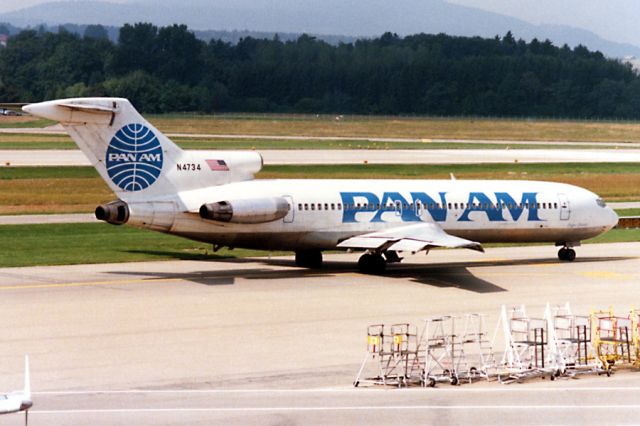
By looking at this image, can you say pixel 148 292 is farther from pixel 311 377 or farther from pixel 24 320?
pixel 311 377

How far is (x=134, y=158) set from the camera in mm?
38969

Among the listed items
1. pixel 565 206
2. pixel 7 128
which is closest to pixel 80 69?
pixel 7 128

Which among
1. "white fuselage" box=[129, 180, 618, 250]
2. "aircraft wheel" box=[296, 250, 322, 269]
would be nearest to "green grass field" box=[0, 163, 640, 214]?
"aircraft wheel" box=[296, 250, 322, 269]

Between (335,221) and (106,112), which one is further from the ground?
(106,112)

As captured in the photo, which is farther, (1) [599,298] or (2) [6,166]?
(2) [6,166]

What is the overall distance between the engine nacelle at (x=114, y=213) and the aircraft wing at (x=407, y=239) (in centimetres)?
813

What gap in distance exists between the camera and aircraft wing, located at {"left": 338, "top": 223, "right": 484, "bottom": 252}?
39.5 metres

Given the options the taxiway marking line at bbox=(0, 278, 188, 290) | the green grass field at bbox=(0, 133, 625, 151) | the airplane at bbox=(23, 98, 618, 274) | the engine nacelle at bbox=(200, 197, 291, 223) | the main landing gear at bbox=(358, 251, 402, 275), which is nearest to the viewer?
the taxiway marking line at bbox=(0, 278, 188, 290)

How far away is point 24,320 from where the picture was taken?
31031mm

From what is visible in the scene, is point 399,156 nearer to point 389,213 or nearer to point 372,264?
point 389,213

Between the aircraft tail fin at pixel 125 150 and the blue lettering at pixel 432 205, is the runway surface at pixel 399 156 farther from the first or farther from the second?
the aircraft tail fin at pixel 125 150

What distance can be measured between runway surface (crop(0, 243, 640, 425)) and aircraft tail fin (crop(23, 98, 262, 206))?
3.19 meters

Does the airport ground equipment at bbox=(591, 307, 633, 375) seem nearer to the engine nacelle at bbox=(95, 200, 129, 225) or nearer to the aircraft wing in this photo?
the aircraft wing

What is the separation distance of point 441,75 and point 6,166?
123427 millimetres
